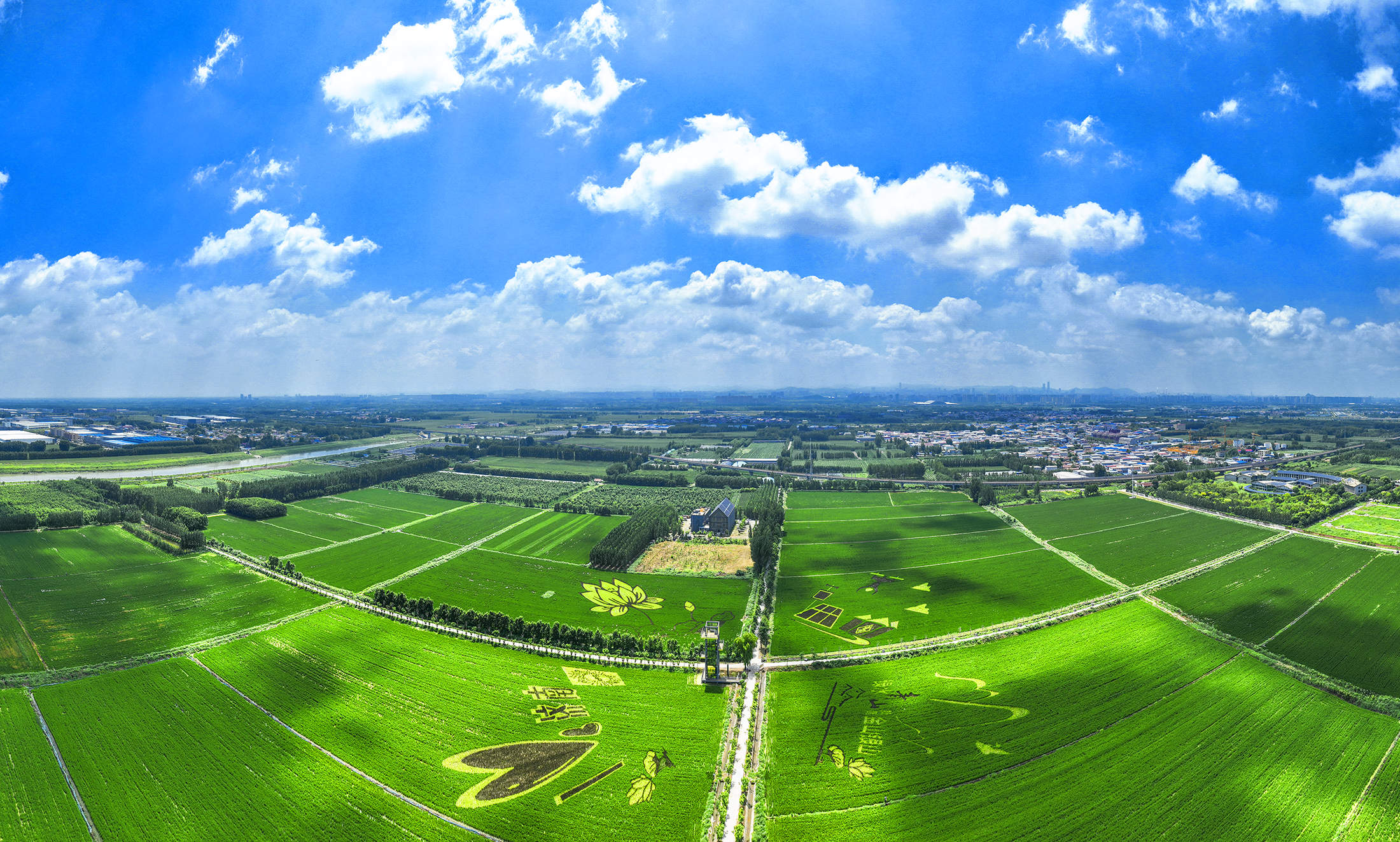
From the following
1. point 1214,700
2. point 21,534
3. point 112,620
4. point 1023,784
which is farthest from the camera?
point 21,534

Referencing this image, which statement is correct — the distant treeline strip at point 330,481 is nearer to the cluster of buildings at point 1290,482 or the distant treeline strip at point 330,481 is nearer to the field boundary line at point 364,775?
the field boundary line at point 364,775

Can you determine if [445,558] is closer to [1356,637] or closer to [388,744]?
[388,744]

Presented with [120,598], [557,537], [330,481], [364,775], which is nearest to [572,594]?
[557,537]

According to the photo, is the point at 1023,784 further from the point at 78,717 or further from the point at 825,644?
the point at 78,717

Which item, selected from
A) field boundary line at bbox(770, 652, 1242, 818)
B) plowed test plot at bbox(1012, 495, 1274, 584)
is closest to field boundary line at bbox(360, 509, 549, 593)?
field boundary line at bbox(770, 652, 1242, 818)

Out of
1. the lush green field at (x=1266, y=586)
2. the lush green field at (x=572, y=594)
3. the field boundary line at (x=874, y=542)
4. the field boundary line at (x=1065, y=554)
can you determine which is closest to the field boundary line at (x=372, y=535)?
the lush green field at (x=572, y=594)

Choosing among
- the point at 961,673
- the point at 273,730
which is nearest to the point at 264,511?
the point at 273,730
